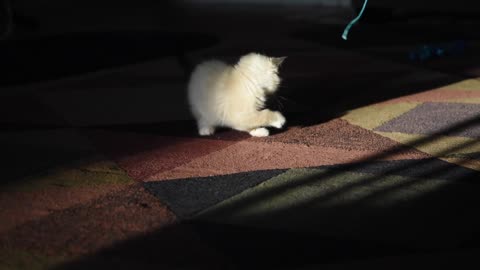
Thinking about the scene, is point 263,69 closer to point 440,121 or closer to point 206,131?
point 206,131

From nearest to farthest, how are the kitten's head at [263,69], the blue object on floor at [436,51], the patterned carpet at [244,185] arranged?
the patterned carpet at [244,185], the kitten's head at [263,69], the blue object on floor at [436,51]

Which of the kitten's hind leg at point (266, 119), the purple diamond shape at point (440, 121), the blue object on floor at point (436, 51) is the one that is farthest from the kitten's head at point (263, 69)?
the blue object on floor at point (436, 51)

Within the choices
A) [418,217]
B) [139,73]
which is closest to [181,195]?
[418,217]

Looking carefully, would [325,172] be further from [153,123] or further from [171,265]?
[153,123]

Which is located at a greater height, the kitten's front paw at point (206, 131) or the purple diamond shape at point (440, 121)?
the purple diamond shape at point (440, 121)

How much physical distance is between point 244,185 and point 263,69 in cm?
71

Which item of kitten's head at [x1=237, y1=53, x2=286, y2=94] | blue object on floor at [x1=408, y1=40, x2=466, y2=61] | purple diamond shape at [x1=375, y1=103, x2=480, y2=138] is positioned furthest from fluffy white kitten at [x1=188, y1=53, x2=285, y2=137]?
blue object on floor at [x1=408, y1=40, x2=466, y2=61]

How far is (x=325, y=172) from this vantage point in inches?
89.2

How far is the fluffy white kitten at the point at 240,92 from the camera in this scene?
2.66 metres

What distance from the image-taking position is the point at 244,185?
2.16 metres

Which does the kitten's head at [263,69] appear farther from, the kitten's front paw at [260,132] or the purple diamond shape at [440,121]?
the purple diamond shape at [440,121]

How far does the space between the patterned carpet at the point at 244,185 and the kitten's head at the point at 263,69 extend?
0.26m

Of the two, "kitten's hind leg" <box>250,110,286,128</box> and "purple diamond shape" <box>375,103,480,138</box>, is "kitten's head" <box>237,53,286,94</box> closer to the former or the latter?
"kitten's hind leg" <box>250,110,286,128</box>

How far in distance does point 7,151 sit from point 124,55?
2365mm
